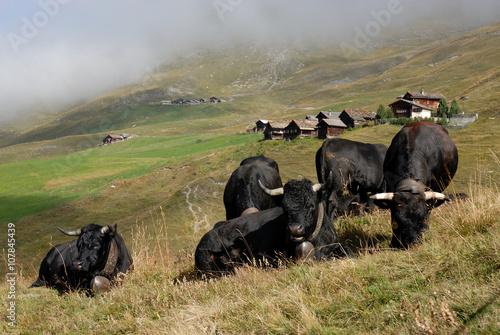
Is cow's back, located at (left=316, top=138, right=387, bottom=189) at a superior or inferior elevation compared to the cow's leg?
superior

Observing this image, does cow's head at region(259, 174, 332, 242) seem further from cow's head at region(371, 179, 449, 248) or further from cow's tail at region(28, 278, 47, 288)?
cow's tail at region(28, 278, 47, 288)

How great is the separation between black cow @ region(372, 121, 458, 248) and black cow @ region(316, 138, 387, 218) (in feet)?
11.7

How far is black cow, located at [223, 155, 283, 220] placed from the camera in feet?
36.6

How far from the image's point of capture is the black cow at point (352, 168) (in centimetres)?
1398

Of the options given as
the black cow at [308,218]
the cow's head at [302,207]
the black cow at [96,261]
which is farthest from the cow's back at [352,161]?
the black cow at [96,261]

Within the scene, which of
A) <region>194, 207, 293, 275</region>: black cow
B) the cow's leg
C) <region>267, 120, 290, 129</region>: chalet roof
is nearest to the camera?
<region>194, 207, 293, 275</region>: black cow

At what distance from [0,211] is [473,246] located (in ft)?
165

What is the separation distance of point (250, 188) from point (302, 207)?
4888 mm

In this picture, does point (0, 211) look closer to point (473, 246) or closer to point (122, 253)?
point (122, 253)

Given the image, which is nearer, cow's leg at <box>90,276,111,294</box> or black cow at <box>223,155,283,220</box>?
cow's leg at <box>90,276,111,294</box>

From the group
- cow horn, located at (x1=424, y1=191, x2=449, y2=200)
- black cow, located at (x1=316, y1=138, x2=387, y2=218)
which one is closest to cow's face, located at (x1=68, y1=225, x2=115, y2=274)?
cow horn, located at (x1=424, y1=191, x2=449, y2=200)

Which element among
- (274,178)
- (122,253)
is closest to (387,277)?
(122,253)

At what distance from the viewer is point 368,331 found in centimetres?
363

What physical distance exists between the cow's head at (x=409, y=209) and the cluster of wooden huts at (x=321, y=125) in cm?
7378
